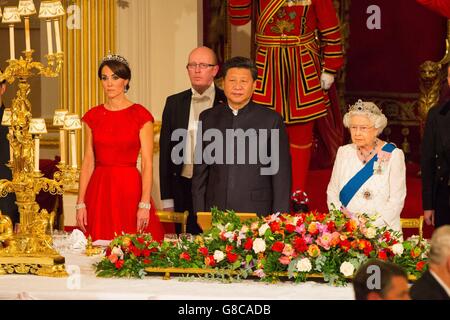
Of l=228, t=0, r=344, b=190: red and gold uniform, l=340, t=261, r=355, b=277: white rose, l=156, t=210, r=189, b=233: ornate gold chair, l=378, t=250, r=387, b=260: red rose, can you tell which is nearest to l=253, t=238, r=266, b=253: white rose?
l=340, t=261, r=355, b=277: white rose

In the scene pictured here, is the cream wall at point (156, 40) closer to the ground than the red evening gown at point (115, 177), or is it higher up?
higher up

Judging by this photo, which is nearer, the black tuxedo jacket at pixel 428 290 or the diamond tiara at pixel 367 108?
the black tuxedo jacket at pixel 428 290

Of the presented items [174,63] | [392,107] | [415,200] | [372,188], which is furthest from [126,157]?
[392,107]

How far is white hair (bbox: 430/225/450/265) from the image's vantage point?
422 centimetres

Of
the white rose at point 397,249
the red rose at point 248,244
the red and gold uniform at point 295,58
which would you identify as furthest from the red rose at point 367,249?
the red and gold uniform at point 295,58

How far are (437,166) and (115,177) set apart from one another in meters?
1.66

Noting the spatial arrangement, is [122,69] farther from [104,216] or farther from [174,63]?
[174,63]

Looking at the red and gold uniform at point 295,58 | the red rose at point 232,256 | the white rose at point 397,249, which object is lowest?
the red rose at point 232,256

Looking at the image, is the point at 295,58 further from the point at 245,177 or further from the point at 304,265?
the point at 304,265

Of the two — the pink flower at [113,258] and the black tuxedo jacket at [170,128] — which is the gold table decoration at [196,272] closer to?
the pink flower at [113,258]

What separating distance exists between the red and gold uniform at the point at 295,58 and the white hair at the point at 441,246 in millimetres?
3636

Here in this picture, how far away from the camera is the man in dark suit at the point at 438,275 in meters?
4.18

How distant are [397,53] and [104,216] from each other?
4.34 m

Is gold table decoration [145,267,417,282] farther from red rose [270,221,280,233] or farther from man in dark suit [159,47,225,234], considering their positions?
man in dark suit [159,47,225,234]
